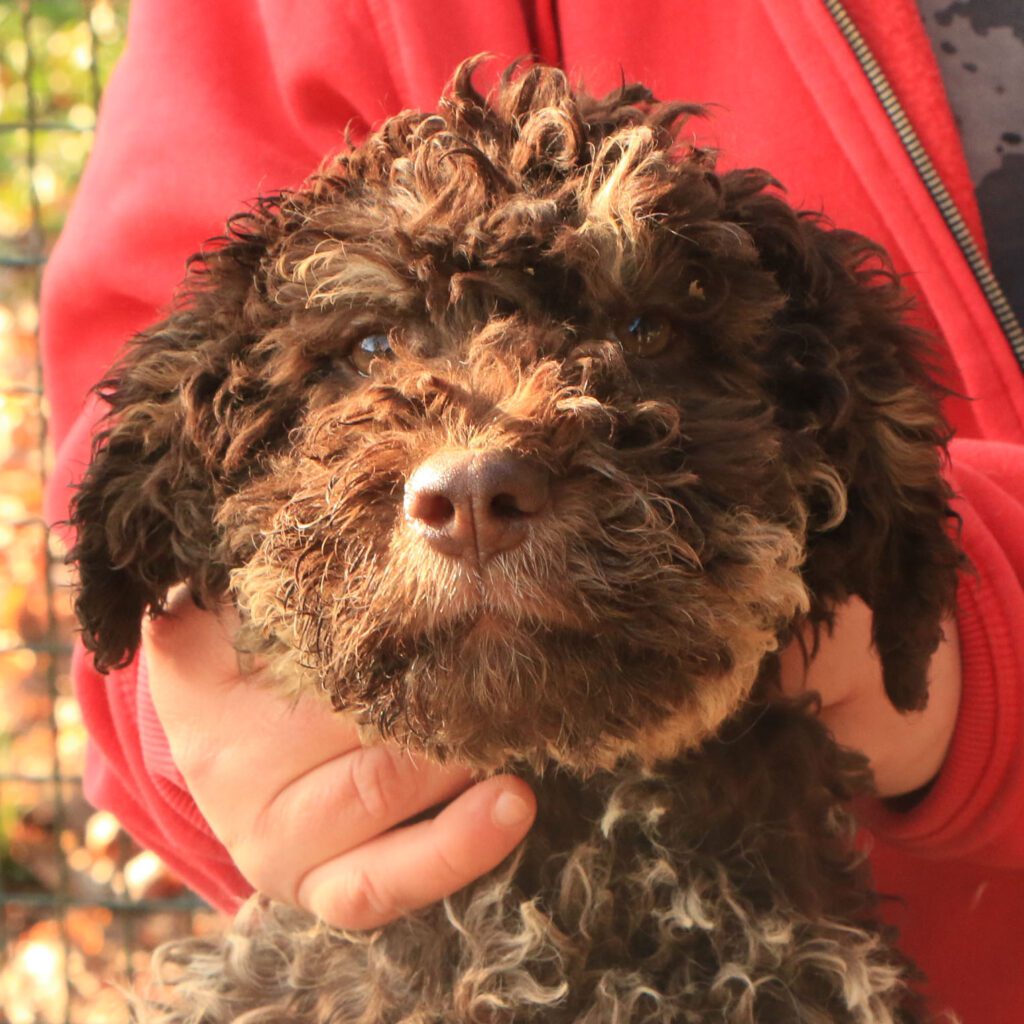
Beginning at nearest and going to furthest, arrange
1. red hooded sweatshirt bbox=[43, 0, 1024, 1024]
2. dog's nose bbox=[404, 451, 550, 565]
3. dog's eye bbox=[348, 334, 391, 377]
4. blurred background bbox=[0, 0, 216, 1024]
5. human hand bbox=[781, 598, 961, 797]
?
dog's nose bbox=[404, 451, 550, 565], dog's eye bbox=[348, 334, 391, 377], human hand bbox=[781, 598, 961, 797], red hooded sweatshirt bbox=[43, 0, 1024, 1024], blurred background bbox=[0, 0, 216, 1024]

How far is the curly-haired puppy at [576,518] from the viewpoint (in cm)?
203

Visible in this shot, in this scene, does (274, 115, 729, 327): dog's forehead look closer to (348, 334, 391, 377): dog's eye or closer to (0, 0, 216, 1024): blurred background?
(348, 334, 391, 377): dog's eye

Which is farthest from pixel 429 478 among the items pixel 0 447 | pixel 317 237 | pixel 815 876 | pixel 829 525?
pixel 0 447

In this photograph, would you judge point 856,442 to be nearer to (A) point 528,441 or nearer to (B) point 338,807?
(A) point 528,441

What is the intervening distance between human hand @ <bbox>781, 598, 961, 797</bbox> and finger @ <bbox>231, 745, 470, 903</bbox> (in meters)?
0.72

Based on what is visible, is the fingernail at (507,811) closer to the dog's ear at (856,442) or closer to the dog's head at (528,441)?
the dog's head at (528,441)

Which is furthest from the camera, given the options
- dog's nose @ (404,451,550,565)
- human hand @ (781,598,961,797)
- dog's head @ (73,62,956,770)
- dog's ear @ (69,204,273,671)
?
human hand @ (781,598,961,797)

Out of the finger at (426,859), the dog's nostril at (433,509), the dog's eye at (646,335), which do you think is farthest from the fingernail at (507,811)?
the dog's eye at (646,335)

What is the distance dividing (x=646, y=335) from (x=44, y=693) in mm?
5509

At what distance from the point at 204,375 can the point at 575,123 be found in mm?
785

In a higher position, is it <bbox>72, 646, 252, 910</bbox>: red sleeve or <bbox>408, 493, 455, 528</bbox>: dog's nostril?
<bbox>408, 493, 455, 528</bbox>: dog's nostril

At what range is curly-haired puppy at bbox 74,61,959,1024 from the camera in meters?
2.03

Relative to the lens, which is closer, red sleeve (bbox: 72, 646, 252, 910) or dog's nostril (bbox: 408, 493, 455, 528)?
dog's nostril (bbox: 408, 493, 455, 528)

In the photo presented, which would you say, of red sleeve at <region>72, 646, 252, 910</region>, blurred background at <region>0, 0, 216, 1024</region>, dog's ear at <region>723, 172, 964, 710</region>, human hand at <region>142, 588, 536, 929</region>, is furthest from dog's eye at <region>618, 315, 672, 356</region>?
blurred background at <region>0, 0, 216, 1024</region>
